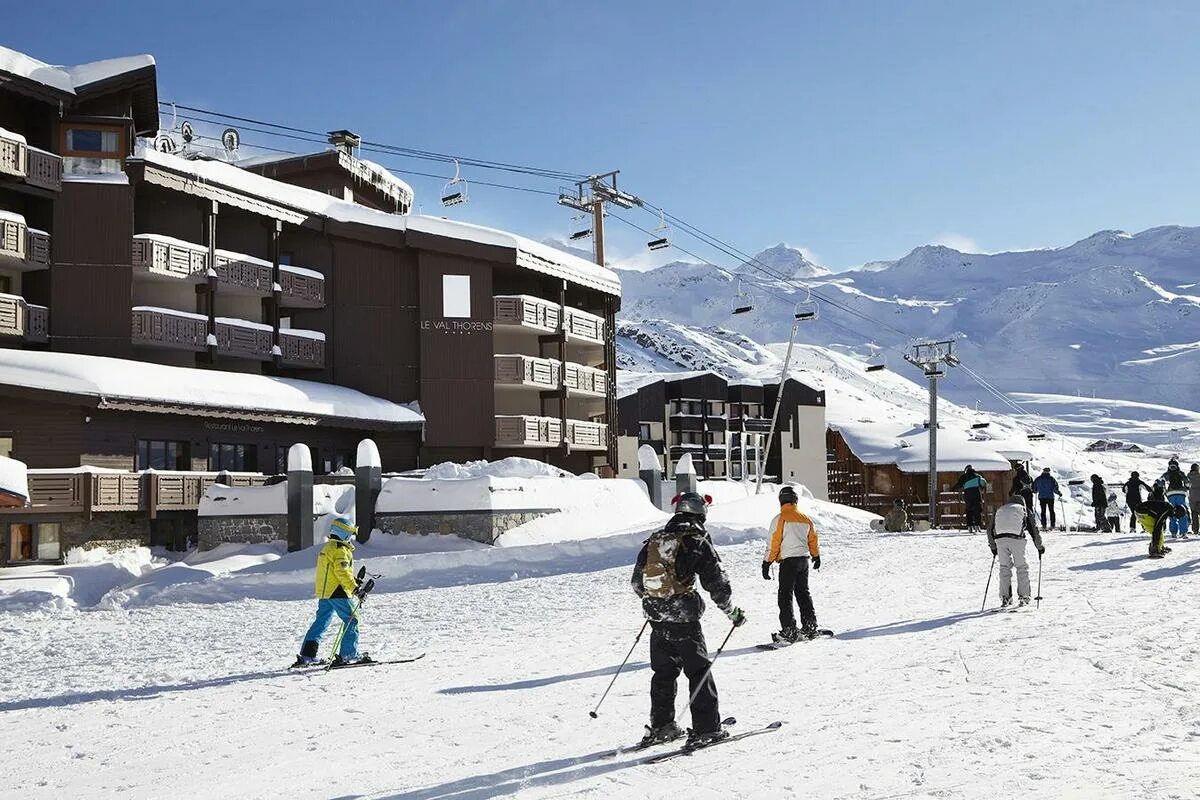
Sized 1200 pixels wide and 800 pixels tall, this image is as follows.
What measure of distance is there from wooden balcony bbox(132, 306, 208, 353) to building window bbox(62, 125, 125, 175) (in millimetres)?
3794

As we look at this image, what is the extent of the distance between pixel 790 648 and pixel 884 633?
147cm

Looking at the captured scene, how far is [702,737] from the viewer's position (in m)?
7.51

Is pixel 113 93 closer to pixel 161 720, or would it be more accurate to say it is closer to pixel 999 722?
pixel 161 720

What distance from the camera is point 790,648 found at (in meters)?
11.9

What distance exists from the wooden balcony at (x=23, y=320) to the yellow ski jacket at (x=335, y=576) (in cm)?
1919

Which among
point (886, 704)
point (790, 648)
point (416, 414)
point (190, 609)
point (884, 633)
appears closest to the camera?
point (886, 704)

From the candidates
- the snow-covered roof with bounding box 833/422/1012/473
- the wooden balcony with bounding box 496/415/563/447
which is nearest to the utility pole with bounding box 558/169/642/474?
the wooden balcony with bounding box 496/415/563/447

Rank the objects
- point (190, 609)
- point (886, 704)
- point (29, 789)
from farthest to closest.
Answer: point (190, 609) < point (886, 704) < point (29, 789)

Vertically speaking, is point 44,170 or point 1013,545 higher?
point 44,170

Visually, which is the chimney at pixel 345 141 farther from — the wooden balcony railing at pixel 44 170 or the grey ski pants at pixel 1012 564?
the grey ski pants at pixel 1012 564

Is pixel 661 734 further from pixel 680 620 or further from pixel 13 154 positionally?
pixel 13 154

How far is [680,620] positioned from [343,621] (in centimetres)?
564

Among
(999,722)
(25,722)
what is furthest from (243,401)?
(999,722)

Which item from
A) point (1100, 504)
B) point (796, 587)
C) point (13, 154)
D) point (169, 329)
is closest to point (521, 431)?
point (169, 329)
